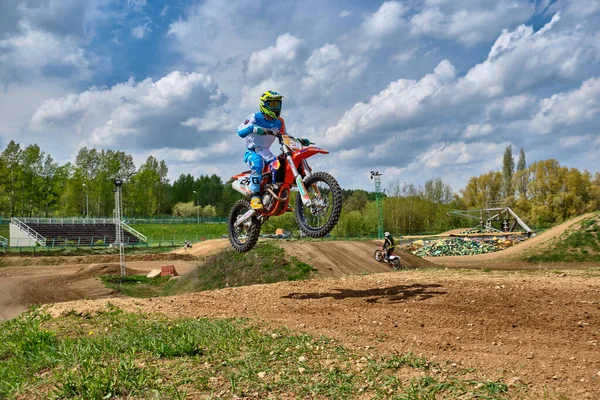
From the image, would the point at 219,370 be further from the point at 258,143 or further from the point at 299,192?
the point at 258,143

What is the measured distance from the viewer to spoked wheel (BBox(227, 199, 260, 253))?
41.7ft

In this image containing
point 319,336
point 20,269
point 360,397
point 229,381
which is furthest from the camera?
point 20,269

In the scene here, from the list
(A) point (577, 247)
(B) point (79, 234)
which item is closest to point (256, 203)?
(A) point (577, 247)

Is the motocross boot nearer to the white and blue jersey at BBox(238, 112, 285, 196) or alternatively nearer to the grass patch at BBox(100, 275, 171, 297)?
the white and blue jersey at BBox(238, 112, 285, 196)

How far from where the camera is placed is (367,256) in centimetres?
2839

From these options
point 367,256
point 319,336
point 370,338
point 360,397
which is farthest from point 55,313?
point 367,256

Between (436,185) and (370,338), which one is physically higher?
(436,185)

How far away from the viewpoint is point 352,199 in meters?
88.2

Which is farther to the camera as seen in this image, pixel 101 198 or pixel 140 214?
pixel 140 214

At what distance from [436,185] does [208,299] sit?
301 ft

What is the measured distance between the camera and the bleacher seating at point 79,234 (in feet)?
201

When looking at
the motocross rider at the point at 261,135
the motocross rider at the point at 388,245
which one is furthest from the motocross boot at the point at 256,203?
the motocross rider at the point at 388,245

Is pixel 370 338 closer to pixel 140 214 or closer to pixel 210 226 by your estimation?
pixel 210 226

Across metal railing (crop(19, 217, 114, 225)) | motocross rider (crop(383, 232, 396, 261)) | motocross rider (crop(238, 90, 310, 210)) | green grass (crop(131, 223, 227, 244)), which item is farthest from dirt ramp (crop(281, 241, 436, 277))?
metal railing (crop(19, 217, 114, 225))
